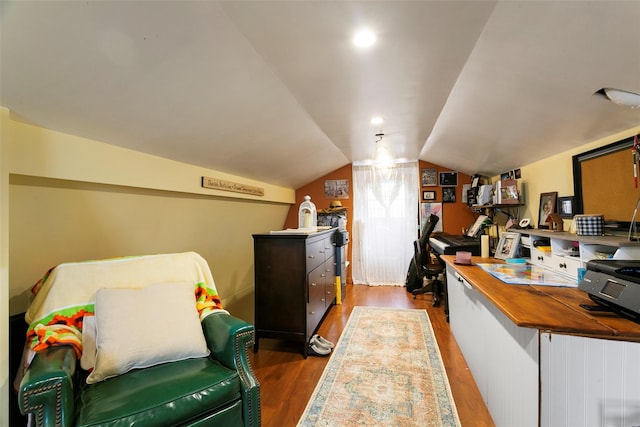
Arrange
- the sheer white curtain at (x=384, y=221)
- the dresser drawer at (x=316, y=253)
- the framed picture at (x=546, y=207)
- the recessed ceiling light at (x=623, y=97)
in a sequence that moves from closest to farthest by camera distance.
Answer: the recessed ceiling light at (x=623, y=97) → the framed picture at (x=546, y=207) → the dresser drawer at (x=316, y=253) → the sheer white curtain at (x=384, y=221)

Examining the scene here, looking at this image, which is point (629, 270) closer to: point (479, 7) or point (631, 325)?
point (631, 325)

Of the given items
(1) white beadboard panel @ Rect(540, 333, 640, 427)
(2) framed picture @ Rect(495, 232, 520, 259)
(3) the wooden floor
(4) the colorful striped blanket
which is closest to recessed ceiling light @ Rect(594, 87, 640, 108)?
(1) white beadboard panel @ Rect(540, 333, 640, 427)

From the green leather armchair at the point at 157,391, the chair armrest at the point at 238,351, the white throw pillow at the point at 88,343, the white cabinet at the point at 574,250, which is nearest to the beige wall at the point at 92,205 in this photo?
the white throw pillow at the point at 88,343

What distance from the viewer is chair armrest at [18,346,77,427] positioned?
91 centimetres

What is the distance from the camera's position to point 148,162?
6.13 feet

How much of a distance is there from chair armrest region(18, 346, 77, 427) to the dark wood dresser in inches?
60.9

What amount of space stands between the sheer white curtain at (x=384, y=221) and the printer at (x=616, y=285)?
11.0ft

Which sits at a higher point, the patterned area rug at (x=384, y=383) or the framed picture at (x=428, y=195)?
the framed picture at (x=428, y=195)

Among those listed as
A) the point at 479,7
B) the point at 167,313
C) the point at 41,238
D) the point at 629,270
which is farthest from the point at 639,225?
the point at 41,238

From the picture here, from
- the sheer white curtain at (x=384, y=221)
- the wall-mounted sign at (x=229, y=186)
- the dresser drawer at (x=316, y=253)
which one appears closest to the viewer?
the wall-mounted sign at (x=229, y=186)

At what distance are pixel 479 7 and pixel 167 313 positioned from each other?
82.5 inches

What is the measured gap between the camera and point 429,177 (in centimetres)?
458

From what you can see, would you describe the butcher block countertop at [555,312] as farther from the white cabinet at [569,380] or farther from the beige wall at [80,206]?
the beige wall at [80,206]

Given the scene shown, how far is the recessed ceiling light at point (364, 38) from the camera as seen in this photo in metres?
1.29
